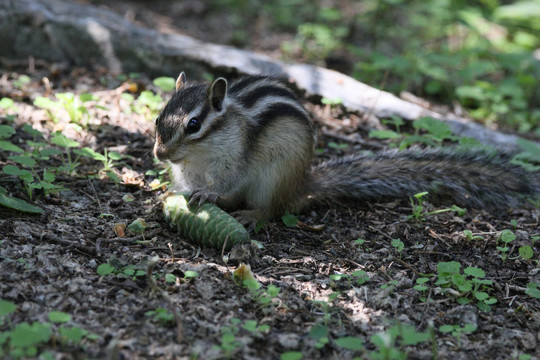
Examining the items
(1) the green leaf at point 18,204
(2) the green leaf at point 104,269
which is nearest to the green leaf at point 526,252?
(2) the green leaf at point 104,269

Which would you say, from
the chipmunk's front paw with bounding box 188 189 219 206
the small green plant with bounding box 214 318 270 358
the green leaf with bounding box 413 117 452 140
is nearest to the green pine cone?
the chipmunk's front paw with bounding box 188 189 219 206

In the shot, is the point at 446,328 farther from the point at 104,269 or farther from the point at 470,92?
the point at 470,92

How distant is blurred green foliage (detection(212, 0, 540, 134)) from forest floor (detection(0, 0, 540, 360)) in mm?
2492

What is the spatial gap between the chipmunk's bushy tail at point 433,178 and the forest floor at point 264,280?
115mm

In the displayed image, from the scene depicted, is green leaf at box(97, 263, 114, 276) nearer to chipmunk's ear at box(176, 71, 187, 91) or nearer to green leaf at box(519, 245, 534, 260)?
chipmunk's ear at box(176, 71, 187, 91)

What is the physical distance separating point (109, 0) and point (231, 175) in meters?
5.73

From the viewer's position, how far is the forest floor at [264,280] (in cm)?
270

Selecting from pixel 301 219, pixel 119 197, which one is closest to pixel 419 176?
pixel 301 219

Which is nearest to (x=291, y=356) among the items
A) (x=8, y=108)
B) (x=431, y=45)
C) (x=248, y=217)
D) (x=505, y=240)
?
(x=248, y=217)

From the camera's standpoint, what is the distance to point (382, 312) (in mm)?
3090

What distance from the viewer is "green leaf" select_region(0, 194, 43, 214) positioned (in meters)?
3.38

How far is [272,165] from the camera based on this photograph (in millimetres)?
3941

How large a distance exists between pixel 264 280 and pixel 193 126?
110cm

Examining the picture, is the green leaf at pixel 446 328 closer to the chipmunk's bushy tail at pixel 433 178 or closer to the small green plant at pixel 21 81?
the chipmunk's bushy tail at pixel 433 178
